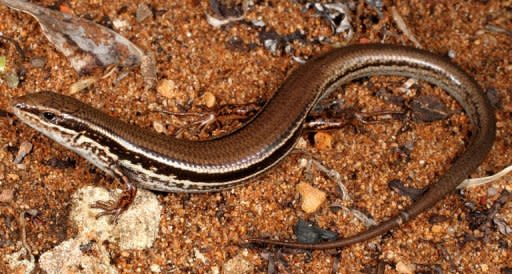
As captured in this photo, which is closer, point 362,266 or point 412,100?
point 362,266

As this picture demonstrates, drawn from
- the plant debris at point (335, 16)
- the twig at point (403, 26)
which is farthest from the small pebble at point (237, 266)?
the twig at point (403, 26)

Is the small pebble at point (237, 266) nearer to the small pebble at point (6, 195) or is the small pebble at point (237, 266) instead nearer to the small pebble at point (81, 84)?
the small pebble at point (6, 195)

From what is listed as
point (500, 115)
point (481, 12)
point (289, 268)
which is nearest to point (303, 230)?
point (289, 268)

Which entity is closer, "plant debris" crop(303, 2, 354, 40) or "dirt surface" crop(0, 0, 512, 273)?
"dirt surface" crop(0, 0, 512, 273)

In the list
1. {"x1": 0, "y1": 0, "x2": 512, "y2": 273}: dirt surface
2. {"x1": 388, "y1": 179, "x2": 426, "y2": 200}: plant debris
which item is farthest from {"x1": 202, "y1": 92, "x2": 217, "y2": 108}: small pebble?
{"x1": 388, "y1": 179, "x2": 426, "y2": 200}: plant debris

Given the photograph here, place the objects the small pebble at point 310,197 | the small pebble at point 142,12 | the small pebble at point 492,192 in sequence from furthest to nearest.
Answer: the small pebble at point 142,12 < the small pebble at point 492,192 < the small pebble at point 310,197

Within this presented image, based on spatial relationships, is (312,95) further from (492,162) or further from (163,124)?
(492,162)

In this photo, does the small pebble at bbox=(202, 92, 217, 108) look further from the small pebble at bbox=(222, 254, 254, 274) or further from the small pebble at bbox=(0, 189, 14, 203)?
the small pebble at bbox=(0, 189, 14, 203)
